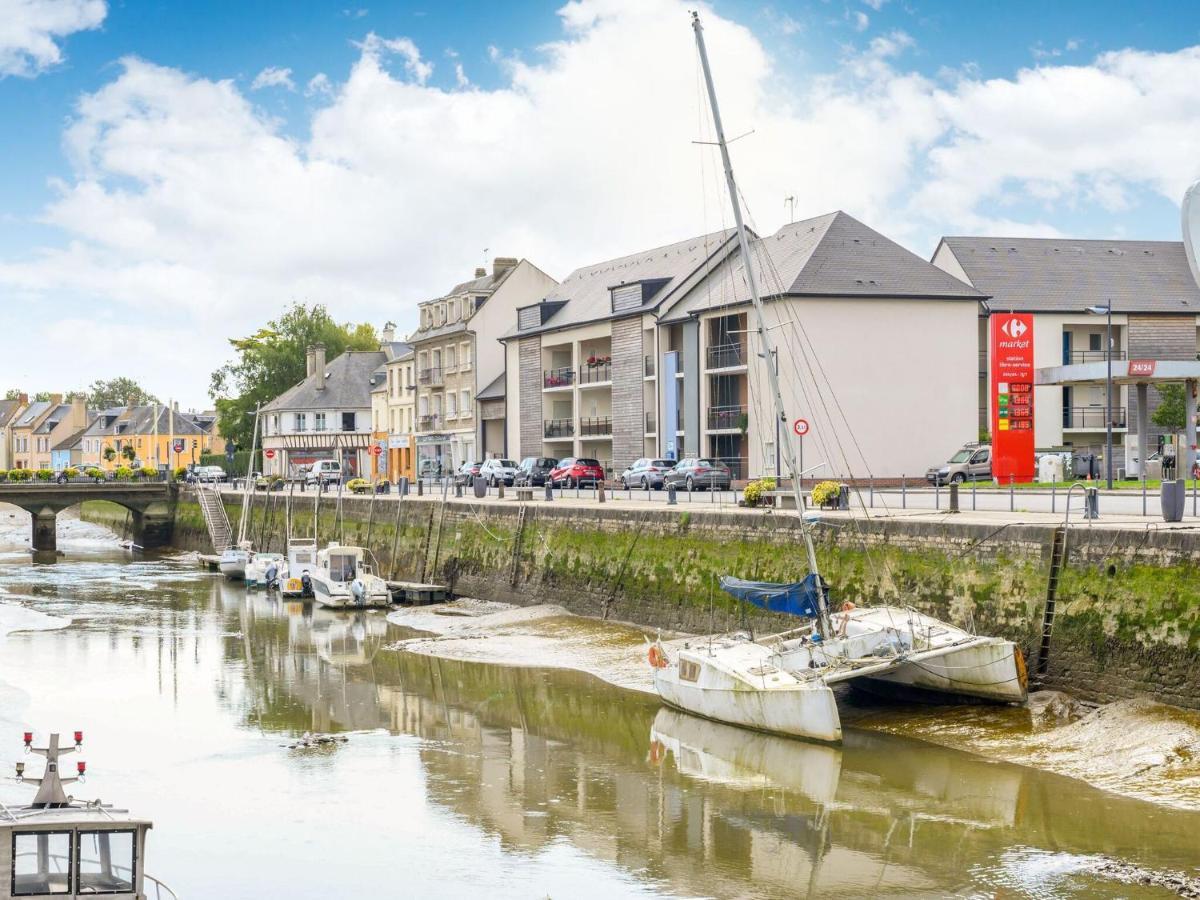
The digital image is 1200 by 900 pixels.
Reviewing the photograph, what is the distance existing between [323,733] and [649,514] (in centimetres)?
1458

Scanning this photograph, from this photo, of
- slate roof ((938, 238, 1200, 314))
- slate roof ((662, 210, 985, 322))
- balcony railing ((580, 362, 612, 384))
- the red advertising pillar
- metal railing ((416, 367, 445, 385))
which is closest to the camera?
the red advertising pillar

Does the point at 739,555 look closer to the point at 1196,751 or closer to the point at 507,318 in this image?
the point at 1196,751

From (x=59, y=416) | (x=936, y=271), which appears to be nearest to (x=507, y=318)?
(x=936, y=271)

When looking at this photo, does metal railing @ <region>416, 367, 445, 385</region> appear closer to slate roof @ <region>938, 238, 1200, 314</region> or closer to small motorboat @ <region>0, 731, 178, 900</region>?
slate roof @ <region>938, 238, 1200, 314</region>

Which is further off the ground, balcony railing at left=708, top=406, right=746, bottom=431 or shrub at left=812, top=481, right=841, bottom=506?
balcony railing at left=708, top=406, right=746, bottom=431

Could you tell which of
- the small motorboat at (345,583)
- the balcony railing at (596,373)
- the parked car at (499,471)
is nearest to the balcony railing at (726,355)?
the balcony railing at (596,373)

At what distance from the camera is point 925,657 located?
23266mm

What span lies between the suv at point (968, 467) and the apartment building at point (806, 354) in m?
2.93

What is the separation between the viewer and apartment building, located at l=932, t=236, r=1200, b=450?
200 ft

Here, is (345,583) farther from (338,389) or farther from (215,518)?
(338,389)

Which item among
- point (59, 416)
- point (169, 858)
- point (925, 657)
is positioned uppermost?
point (59, 416)

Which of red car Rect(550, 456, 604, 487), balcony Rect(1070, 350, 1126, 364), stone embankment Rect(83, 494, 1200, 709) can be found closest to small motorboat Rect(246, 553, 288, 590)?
stone embankment Rect(83, 494, 1200, 709)

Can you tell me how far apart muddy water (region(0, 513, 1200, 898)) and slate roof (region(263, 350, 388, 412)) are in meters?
69.5

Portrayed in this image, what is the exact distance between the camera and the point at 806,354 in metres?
52.3
